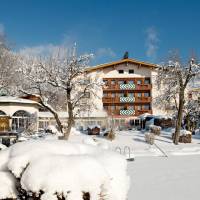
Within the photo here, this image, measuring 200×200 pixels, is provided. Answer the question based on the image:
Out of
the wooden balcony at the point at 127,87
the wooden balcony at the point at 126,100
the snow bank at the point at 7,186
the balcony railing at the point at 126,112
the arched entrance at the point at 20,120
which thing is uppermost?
the wooden balcony at the point at 127,87

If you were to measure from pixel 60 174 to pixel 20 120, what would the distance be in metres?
33.4

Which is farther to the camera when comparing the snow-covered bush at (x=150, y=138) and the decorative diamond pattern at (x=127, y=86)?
the decorative diamond pattern at (x=127, y=86)

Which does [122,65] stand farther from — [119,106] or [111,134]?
[111,134]

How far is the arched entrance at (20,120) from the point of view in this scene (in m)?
35.9

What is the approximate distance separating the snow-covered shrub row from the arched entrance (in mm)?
31272

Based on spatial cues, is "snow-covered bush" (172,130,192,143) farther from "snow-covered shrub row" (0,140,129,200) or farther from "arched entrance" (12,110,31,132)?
"snow-covered shrub row" (0,140,129,200)

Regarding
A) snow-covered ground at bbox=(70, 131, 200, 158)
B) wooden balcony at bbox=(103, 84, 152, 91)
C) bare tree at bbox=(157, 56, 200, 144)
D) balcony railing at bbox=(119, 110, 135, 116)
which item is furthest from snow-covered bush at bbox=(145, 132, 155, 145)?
wooden balcony at bbox=(103, 84, 152, 91)

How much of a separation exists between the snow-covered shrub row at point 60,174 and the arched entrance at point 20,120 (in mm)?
31272

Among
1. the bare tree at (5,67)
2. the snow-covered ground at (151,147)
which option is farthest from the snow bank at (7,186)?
the bare tree at (5,67)

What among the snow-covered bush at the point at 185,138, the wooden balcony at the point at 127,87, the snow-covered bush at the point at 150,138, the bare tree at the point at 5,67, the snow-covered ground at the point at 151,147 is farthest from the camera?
the wooden balcony at the point at 127,87

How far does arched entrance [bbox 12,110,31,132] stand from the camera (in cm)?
3592

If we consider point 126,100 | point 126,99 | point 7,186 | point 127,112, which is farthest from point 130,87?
point 7,186

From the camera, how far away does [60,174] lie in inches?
171

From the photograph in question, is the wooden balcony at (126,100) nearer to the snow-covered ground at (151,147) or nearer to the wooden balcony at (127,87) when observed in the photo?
the wooden balcony at (127,87)
